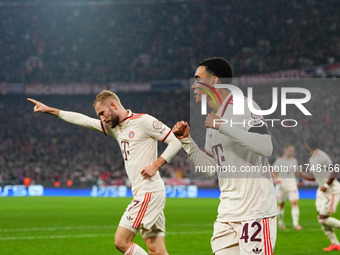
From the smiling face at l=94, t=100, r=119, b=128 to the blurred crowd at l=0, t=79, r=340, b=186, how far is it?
28348 millimetres

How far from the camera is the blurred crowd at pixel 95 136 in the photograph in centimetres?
3762

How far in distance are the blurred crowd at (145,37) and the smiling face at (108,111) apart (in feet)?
121

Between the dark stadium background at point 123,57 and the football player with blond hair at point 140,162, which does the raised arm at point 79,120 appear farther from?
the dark stadium background at point 123,57

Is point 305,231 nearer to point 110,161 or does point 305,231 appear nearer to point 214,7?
point 110,161

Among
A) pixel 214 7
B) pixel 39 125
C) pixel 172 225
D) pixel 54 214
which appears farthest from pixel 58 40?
pixel 172 225

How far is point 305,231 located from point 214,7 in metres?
35.5

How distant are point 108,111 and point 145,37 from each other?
42.8m

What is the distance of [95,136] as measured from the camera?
45406 mm

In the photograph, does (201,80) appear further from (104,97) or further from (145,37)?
(145,37)

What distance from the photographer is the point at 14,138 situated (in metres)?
45.7

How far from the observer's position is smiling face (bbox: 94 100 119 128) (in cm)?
709

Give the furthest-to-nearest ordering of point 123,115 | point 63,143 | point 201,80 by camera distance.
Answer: point 63,143 < point 123,115 < point 201,80

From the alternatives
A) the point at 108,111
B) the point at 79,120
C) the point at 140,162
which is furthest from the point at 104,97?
the point at 140,162

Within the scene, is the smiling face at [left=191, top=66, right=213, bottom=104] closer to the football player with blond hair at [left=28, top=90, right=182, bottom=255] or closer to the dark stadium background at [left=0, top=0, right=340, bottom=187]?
the football player with blond hair at [left=28, top=90, right=182, bottom=255]
